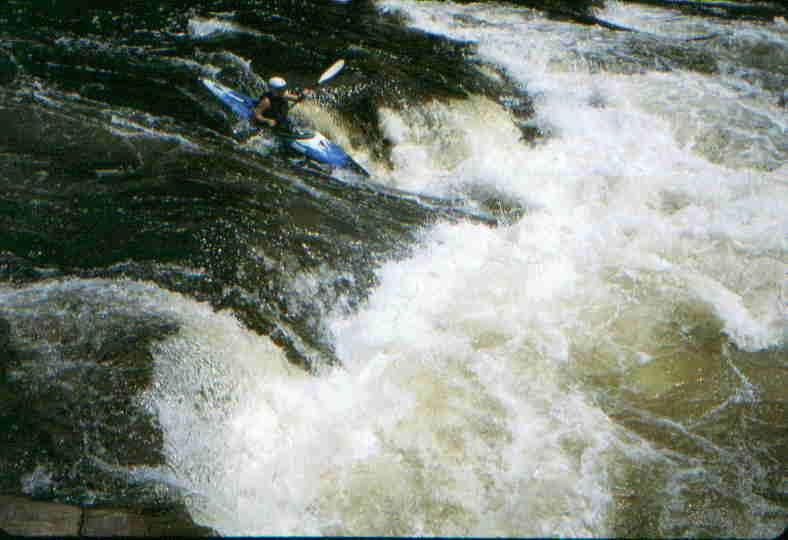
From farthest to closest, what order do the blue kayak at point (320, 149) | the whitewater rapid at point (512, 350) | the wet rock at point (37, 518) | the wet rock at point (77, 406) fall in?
the blue kayak at point (320, 149)
the whitewater rapid at point (512, 350)
the wet rock at point (77, 406)
the wet rock at point (37, 518)

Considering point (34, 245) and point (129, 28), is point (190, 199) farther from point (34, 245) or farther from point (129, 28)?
point (129, 28)

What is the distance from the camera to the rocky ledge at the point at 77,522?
2451 millimetres

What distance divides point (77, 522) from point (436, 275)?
273 centimetres

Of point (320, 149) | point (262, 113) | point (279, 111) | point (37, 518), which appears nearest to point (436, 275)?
point (320, 149)

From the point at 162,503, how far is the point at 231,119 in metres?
4.12

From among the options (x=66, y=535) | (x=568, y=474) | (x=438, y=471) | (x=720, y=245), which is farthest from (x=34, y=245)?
(x=720, y=245)

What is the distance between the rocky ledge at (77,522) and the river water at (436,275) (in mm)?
145

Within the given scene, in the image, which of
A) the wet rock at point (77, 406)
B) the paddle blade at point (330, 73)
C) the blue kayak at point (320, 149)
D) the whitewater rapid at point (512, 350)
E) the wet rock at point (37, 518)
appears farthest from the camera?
the paddle blade at point (330, 73)

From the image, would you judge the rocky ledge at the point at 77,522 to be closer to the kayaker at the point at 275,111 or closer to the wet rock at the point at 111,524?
the wet rock at the point at 111,524

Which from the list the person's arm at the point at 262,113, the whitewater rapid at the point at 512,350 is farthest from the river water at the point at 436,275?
the person's arm at the point at 262,113

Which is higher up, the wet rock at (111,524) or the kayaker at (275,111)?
the kayaker at (275,111)

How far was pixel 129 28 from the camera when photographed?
7.46 meters

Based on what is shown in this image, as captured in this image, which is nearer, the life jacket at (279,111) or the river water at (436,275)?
the river water at (436,275)

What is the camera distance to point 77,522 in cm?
249
